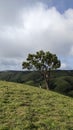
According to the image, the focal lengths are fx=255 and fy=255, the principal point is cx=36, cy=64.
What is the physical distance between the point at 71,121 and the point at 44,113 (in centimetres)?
342

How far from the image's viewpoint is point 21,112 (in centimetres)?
2719

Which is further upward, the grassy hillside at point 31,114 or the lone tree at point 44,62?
the lone tree at point 44,62

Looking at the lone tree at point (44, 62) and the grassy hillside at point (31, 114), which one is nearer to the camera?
the grassy hillside at point (31, 114)

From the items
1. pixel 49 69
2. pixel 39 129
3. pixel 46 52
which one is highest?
pixel 46 52

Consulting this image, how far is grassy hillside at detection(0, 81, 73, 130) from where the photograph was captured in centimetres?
2347

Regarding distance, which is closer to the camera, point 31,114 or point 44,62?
point 31,114

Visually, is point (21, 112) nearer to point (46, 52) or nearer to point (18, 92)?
point (18, 92)

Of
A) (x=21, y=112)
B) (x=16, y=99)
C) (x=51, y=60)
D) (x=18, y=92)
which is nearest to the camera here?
(x=21, y=112)

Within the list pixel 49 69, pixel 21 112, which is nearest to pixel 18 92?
pixel 21 112

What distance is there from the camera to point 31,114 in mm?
26734

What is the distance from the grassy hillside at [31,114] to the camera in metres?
23.5

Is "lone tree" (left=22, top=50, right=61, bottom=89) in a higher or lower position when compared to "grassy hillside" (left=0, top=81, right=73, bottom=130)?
higher

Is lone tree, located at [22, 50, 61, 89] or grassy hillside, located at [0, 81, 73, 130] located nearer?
grassy hillside, located at [0, 81, 73, 130]

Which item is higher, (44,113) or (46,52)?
(46,52)
